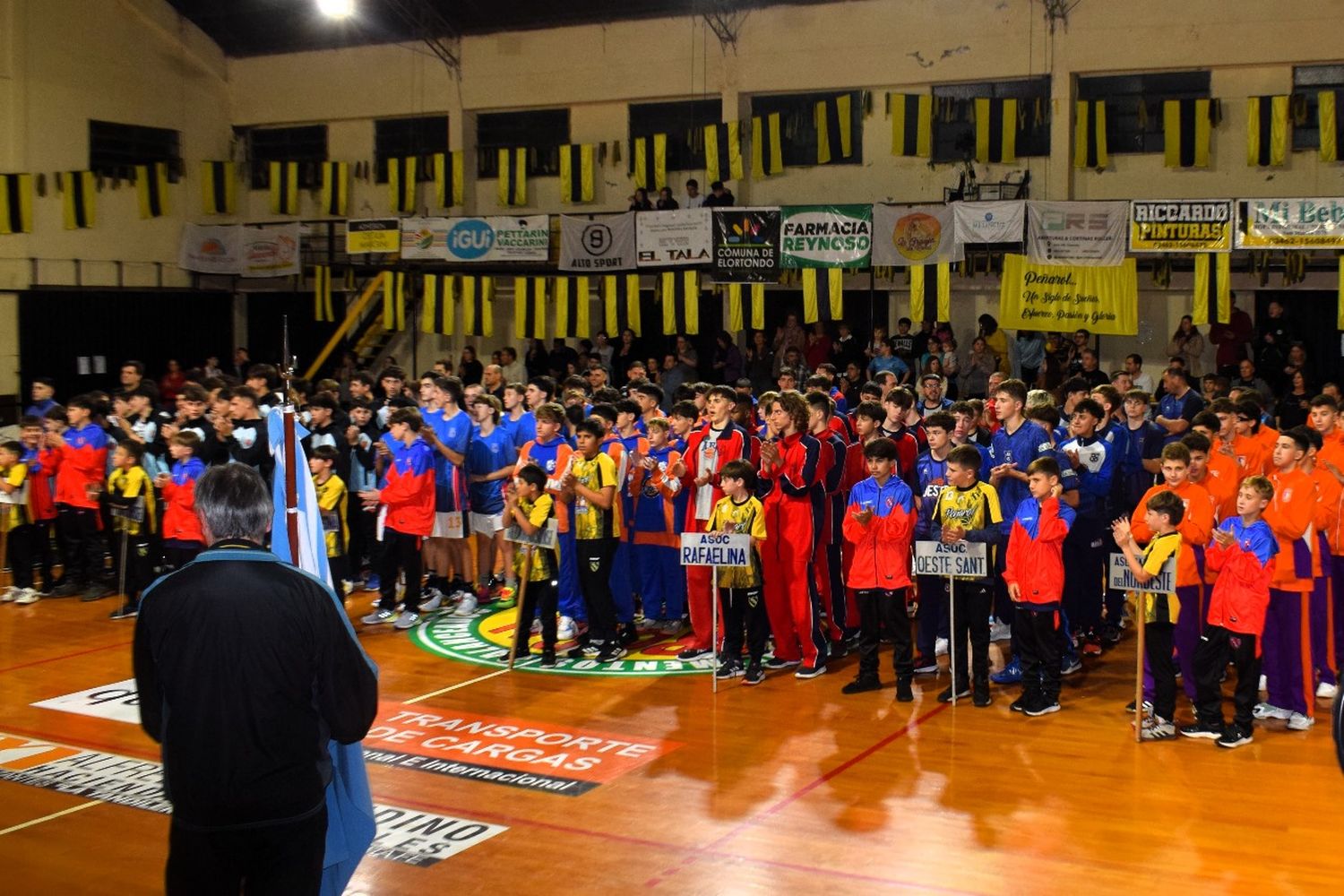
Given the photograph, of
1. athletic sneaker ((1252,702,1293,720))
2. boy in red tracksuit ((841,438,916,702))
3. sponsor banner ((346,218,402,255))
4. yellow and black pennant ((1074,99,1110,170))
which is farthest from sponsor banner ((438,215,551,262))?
athletic sneaker ((1252,702,1293,720))

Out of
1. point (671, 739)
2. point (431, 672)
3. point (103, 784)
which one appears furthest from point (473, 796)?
point (431, 672)

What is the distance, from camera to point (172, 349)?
28000 mm

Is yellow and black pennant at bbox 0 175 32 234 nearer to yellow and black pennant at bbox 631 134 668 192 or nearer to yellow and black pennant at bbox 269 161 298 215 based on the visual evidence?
yellow and black pennant at bbox 269 161 298 215

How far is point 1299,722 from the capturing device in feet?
30.6

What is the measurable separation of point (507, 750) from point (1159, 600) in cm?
447

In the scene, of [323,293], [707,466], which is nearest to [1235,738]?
[707,466]

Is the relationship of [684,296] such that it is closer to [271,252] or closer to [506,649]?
[271,252]

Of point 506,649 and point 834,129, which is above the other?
point 834,129

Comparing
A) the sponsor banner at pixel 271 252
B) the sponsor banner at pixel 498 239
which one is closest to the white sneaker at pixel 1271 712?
the sponsor banner at pixel 498 239

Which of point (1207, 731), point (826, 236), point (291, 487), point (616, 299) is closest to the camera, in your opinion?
point (291, 487)

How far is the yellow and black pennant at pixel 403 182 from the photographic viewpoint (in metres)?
27.0

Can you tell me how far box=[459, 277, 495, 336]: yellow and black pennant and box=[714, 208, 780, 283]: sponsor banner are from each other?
4.89 m

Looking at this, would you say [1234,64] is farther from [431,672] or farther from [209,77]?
[209,77]

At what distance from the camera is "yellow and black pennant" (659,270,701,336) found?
75.1 ft
